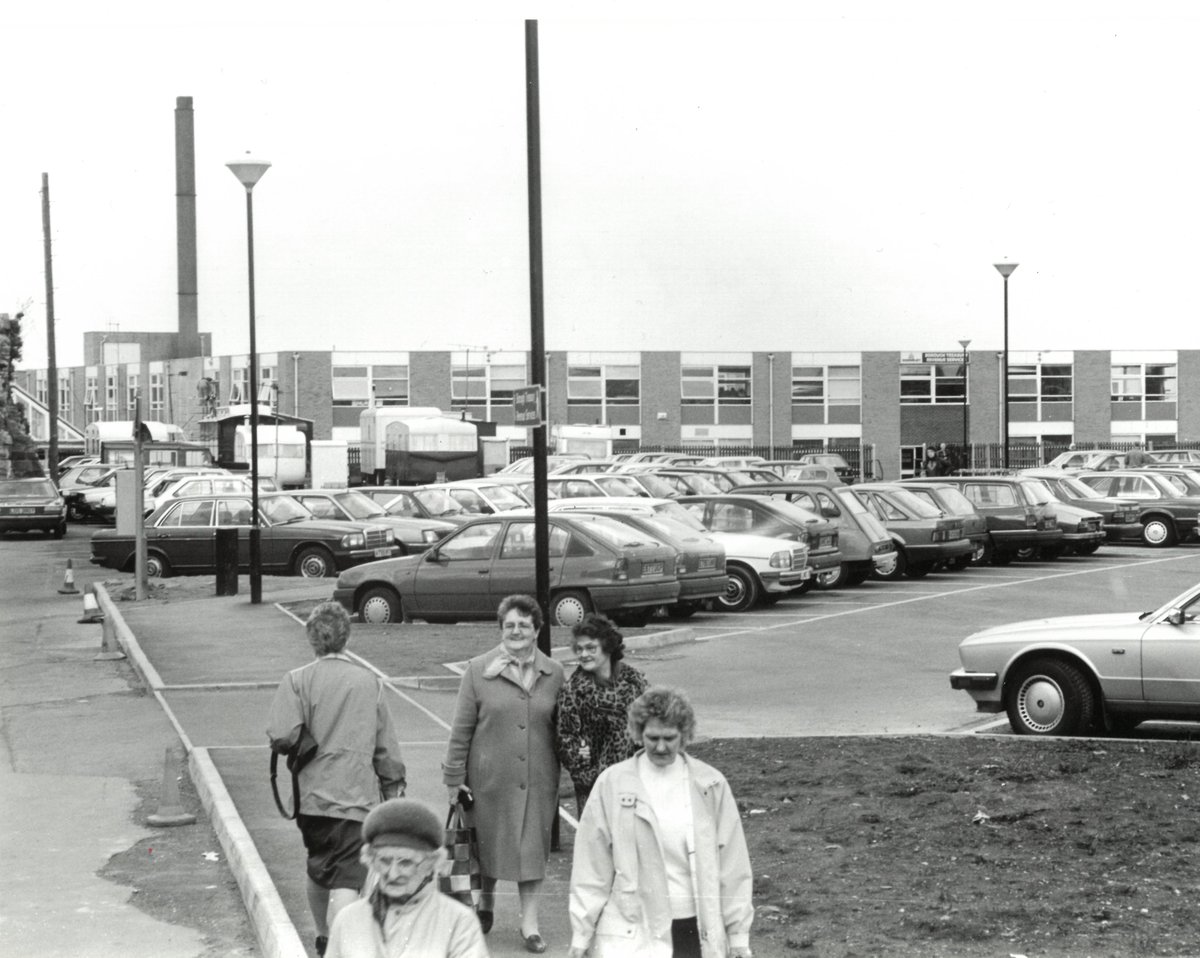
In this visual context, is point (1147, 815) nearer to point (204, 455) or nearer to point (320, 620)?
point (320, 620)

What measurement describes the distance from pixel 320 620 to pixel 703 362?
71.9 metres

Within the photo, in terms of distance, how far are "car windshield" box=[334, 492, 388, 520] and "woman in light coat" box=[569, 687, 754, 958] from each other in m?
25.5

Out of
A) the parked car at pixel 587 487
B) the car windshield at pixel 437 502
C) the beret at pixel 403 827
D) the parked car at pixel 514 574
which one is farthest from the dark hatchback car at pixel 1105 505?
the beret at pixel 403 827

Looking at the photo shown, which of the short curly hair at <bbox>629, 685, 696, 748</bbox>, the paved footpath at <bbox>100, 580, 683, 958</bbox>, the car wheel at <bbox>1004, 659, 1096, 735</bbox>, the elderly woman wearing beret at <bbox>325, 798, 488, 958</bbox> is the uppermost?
the short curly hair at <bbox>629, 685, 696, 748</bbox>

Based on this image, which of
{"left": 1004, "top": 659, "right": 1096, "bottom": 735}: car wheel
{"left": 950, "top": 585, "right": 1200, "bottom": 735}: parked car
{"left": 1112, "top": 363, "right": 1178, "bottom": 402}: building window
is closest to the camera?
{"left": 950, "top": 585, "right": 1200, "bottom": 735}: parked car

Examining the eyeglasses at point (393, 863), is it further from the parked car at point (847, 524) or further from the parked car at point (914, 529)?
the parked car at point (914, 529)

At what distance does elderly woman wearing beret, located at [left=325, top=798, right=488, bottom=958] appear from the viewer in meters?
4.46

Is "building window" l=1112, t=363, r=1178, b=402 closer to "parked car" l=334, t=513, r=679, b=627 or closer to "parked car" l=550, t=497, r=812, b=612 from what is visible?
"parked car" l=550, t=497, r=812, b=612

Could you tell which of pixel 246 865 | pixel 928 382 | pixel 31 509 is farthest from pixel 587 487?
pixel 928 382

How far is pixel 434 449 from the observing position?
5319 cm

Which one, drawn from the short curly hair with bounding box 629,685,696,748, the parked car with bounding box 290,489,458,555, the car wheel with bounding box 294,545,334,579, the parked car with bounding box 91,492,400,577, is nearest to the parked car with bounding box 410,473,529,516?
the parked car with bounding box 290,489,458,555

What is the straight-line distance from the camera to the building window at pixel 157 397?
94938 mm

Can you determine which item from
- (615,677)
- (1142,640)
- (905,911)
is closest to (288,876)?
(615,677)

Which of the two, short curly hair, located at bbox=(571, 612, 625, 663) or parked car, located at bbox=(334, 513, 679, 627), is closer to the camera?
short curly hair, located at bbox=(571, 612, 625, 663)
